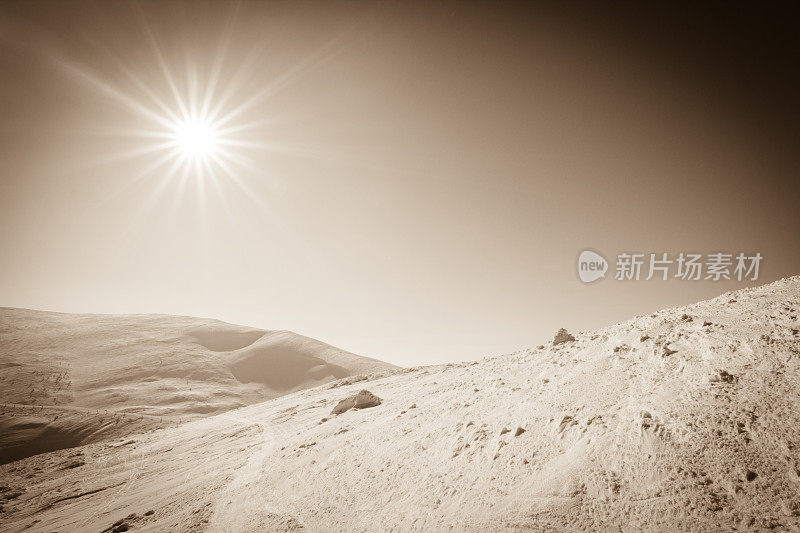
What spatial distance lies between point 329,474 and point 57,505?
10.6 metres

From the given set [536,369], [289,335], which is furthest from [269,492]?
[289,335]

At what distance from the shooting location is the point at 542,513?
429 cm

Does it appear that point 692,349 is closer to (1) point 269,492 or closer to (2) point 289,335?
(1) point 269,492

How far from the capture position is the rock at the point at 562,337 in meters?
11.2

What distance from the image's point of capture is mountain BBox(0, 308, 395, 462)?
27438mm

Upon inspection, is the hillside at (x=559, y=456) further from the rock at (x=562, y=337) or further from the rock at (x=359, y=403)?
the rock at (x=359, y=403)

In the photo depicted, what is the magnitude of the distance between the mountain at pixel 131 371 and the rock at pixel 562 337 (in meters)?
31.7

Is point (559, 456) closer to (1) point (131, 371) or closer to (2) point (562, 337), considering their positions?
(2) point (562, 337)

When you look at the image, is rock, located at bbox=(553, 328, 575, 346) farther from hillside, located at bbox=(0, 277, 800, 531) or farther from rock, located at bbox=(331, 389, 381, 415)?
rock, located at bbox=(331, 389, 381, 415)

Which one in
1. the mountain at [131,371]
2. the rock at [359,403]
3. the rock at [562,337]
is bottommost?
the mountain at [131,371]

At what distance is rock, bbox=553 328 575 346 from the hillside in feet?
2.17

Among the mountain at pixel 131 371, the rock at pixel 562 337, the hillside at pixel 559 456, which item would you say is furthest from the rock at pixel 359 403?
the mountain at pixel 131 371

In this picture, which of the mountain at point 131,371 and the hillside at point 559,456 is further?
the mountain at point 131,371

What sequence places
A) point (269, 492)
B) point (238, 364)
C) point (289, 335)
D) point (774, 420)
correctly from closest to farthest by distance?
point (774, 420), point (269, 492), point (238, 364), point (289, 335)
